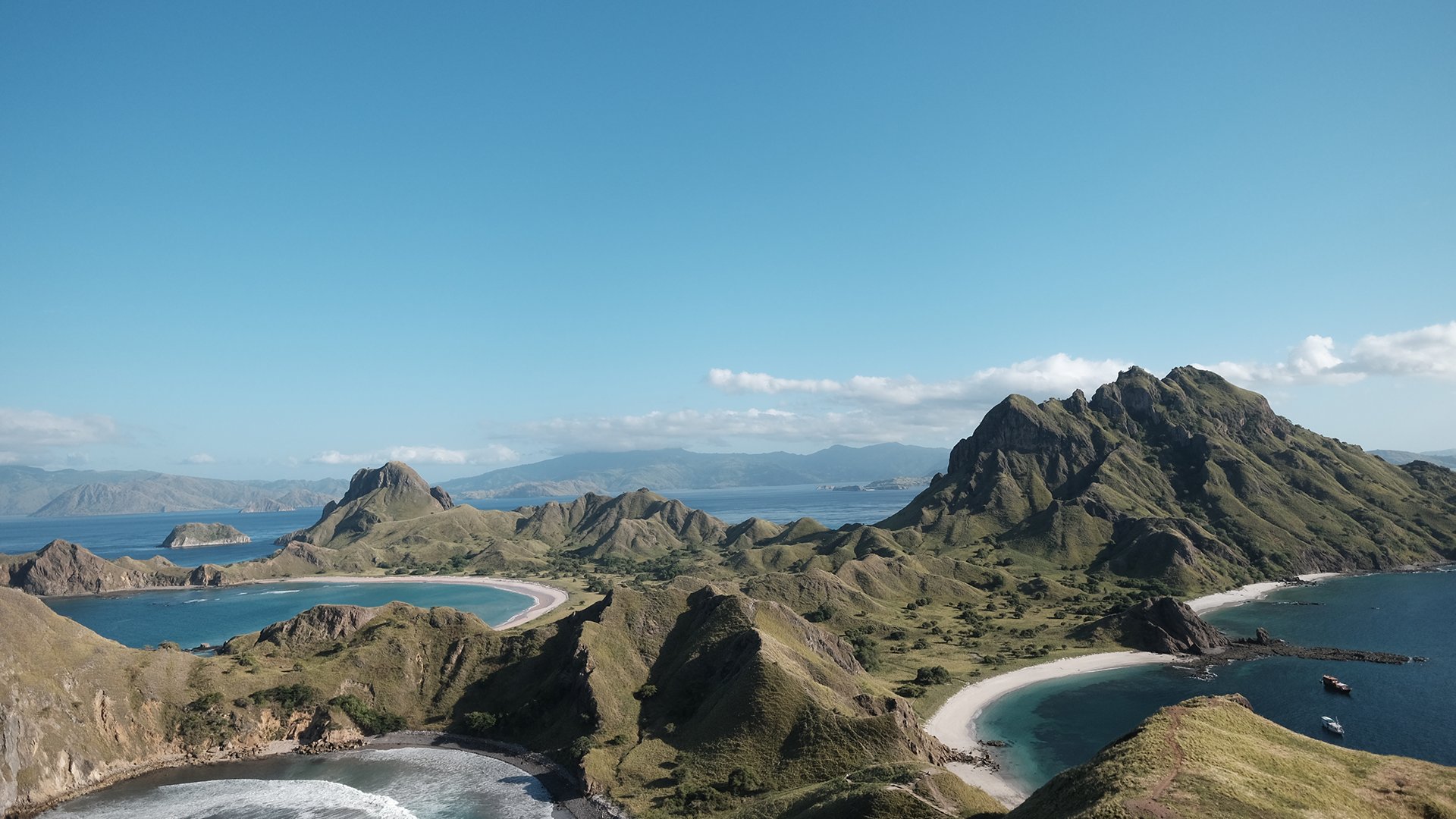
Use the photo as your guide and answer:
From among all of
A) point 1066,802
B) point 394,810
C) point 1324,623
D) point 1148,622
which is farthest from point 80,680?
point 1324,623

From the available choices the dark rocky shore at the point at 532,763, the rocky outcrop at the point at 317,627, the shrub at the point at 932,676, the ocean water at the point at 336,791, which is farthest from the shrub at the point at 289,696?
the shrub at the point at 932,676

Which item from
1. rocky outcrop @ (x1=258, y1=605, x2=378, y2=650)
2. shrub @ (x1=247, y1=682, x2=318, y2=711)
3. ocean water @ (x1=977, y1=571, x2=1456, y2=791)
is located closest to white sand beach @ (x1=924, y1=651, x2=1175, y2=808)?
ocean water @ (x1=977, y1=571, x2=1456, y2=791)

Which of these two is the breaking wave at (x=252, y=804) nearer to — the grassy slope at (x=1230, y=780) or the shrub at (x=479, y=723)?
the shrub at (x=479, y=723)

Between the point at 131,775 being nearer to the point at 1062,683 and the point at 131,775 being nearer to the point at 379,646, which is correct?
the point at 379,646

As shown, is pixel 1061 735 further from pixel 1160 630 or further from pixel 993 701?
pixel 1160 630

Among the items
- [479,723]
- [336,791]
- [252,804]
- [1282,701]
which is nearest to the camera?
[252,804]

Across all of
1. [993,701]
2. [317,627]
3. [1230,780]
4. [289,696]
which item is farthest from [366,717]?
[1230,780]
